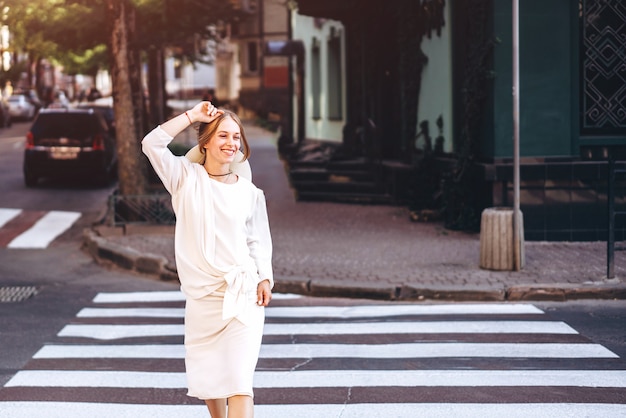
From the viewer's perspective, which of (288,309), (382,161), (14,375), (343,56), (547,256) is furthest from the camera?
(343,56)

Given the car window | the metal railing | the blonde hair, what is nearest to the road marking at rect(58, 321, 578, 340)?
the blonde hair

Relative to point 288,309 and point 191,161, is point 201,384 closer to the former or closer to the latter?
point 191,161

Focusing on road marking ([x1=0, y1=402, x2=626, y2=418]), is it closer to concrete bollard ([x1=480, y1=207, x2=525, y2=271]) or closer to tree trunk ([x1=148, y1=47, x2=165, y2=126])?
concrete bollard ([x1=480, y1=207, x2=525, y2=271])

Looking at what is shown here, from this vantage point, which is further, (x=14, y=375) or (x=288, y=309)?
(x=288, y=309)

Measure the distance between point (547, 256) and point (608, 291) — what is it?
2.29m

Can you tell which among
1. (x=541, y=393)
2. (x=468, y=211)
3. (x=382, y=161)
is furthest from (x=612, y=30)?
(x=541, y=393)

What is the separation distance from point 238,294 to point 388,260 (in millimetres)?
7728

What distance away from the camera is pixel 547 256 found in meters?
12.8

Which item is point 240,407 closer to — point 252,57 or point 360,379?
point 360,379

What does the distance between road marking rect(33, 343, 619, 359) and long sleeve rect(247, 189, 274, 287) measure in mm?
2936

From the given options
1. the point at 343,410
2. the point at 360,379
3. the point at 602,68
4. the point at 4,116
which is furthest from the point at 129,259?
the point at 4,116

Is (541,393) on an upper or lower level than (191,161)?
lower

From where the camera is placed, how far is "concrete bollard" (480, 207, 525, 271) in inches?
465

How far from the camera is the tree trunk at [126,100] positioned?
53.6 feet
